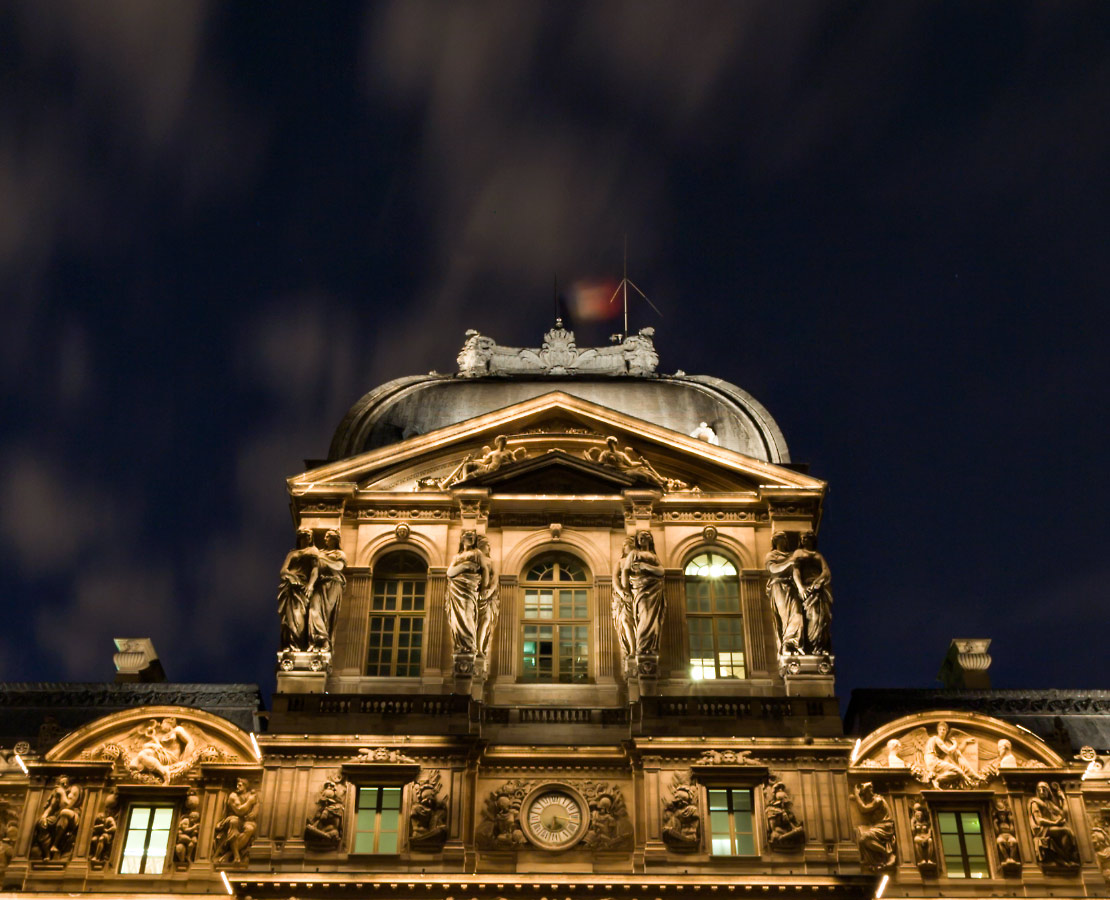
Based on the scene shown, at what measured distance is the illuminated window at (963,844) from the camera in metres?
33.9

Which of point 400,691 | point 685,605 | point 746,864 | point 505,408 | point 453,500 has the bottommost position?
point 746,864

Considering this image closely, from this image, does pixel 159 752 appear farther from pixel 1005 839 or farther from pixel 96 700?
pixel 1005 839

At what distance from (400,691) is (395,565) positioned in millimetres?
3995

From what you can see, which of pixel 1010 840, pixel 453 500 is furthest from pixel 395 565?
pixel 1010 840

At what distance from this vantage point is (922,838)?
34.0m

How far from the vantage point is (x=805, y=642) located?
36469 mm

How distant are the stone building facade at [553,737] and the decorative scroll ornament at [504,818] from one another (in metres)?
0.05

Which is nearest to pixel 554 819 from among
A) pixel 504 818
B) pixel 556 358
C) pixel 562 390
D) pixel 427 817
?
pixel 504 818

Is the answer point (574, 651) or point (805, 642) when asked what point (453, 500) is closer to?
point (574, 651)

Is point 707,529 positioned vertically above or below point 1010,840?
above

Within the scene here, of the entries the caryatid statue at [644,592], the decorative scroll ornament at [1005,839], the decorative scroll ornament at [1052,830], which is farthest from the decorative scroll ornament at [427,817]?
the decorative scroll ornament at [1052,830]

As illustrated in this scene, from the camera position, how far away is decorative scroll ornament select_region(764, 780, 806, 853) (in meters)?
33.0

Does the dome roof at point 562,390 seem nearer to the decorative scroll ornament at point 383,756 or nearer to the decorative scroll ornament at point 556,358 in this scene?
the decorative scroll ornament at point 556,358

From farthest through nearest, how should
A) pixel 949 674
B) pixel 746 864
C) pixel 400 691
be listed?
pixel 949 674 → pixel 400 691 → pixel 746 864
